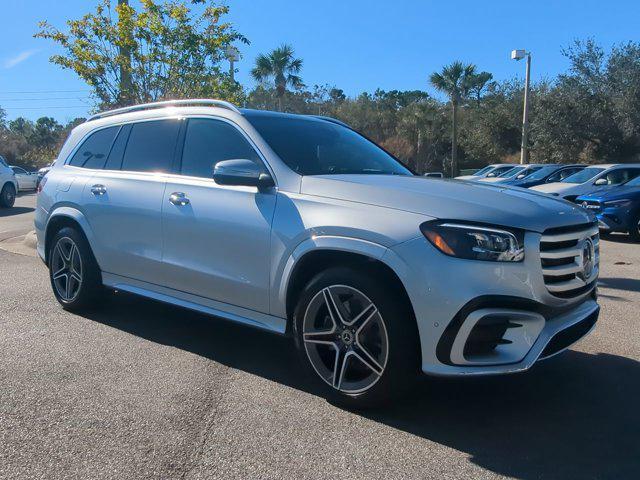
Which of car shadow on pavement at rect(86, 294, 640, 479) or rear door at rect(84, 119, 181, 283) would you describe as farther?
rear door at rect(84, 119, 181, 283)

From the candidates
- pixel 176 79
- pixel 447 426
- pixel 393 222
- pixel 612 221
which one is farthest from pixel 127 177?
pixel 612 221

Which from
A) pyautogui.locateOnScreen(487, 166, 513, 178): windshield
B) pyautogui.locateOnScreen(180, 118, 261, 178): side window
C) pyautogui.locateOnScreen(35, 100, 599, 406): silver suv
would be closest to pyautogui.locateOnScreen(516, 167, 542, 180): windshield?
pyautogui.locateOnScreen(487, 166, 513, 178): windshield

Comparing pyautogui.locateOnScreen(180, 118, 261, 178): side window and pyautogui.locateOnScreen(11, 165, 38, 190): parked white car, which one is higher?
pyautogui.locateOnScreen(180, 118, 261, 178): side window

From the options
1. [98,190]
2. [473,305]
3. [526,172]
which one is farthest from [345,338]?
[526,172]

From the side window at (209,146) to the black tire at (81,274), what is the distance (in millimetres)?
1478

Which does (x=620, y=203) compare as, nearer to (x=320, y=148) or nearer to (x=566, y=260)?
(x=320, y=148)

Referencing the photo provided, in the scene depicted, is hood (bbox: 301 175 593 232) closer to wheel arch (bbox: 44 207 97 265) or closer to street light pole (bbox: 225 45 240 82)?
wheel arch (bbox: 44 207 97 265)

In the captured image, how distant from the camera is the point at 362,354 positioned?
3.65m

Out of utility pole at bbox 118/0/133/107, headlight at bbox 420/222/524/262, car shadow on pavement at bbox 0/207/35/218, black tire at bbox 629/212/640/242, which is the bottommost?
car shadow on pavement at bbox 0/207/35/218

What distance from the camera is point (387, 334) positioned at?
11.4ft

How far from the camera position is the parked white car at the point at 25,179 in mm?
29094

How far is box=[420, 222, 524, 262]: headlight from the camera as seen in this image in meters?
3.30

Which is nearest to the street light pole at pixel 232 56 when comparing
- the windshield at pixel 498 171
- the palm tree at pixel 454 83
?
the windshield at pixel 498 171

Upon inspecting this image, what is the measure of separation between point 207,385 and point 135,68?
9.97 m
